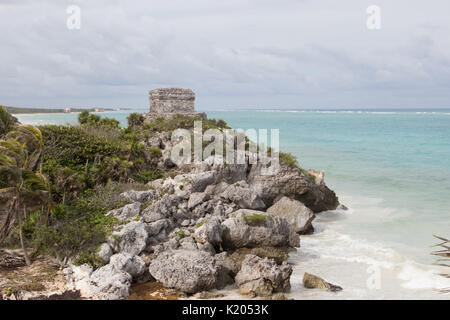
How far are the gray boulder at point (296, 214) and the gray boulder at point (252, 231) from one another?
162cm

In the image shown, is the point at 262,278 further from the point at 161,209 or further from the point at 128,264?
the point at 161,209

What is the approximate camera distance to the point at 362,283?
30.0 feet

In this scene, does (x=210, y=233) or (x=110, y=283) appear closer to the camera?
(x=110, y=283)

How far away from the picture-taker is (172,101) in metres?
21.0

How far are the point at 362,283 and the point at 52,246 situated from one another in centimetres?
736

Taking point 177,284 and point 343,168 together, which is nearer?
point 177,284

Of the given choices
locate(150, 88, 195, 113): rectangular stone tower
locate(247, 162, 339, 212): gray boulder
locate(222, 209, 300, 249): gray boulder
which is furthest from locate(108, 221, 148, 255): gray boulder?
locate(150, 88, 195, 113): rectangular stone tower

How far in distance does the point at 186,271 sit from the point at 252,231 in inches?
108

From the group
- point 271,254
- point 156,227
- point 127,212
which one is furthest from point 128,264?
point 271,254

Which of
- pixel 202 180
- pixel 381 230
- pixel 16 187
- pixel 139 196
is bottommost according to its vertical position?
pixel 381 230

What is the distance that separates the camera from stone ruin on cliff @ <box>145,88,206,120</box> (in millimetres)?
20844

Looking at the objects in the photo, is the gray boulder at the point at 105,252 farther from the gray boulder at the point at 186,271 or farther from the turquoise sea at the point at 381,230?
the turquoise sea at the point at 381,230
